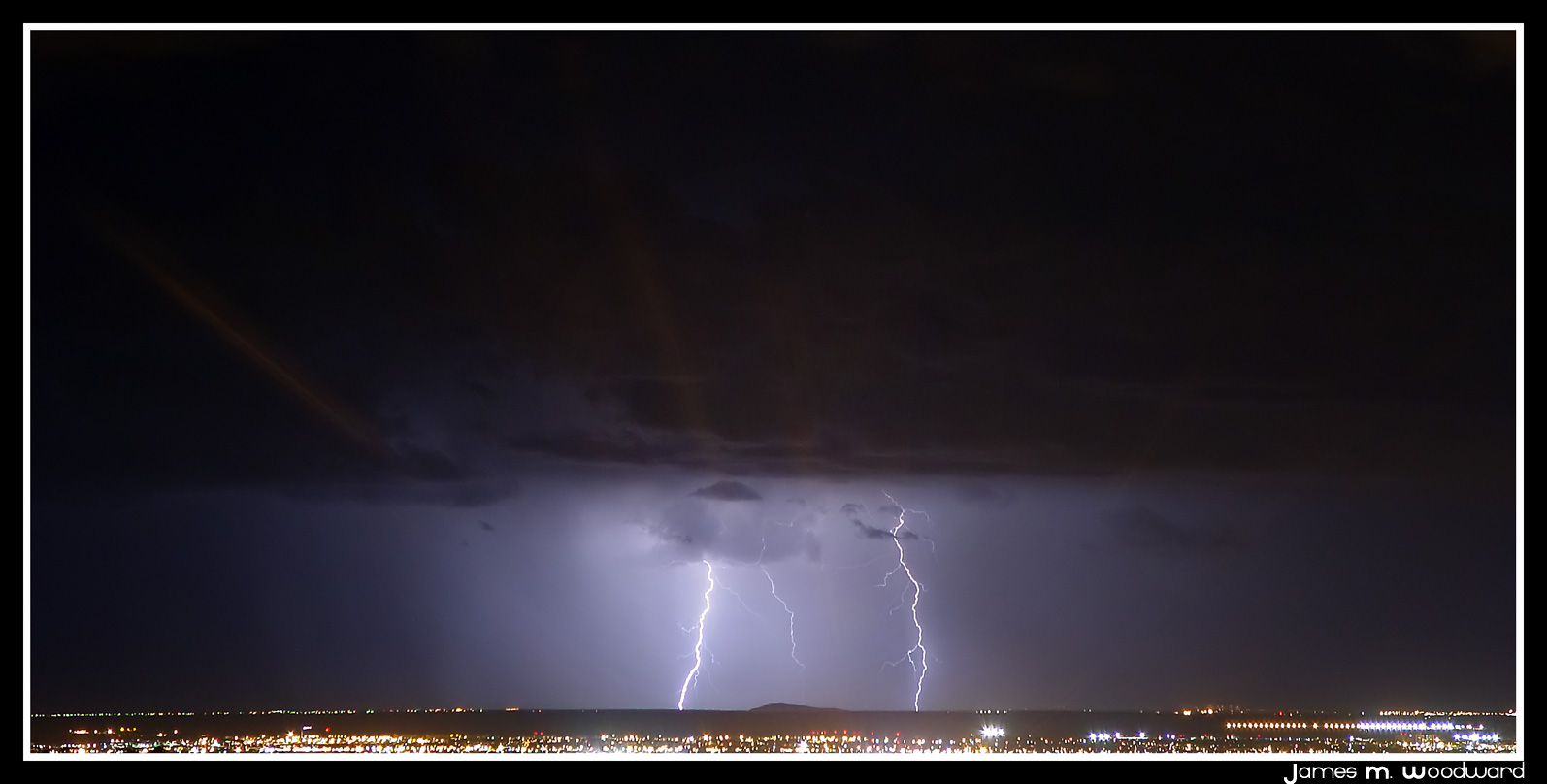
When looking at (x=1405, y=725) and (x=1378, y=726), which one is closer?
(x=1378, y=726)

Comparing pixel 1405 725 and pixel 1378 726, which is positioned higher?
pixel 1405 725

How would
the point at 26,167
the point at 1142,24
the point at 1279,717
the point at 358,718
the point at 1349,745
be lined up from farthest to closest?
1. the point at 358,718
2. the point at 1279,717
3. the point at 1349,745
4. the point at 26,167
5. the point at 1142,24

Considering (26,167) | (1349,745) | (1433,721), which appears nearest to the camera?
(26,167)

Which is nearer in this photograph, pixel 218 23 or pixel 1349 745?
pixel 218 23
